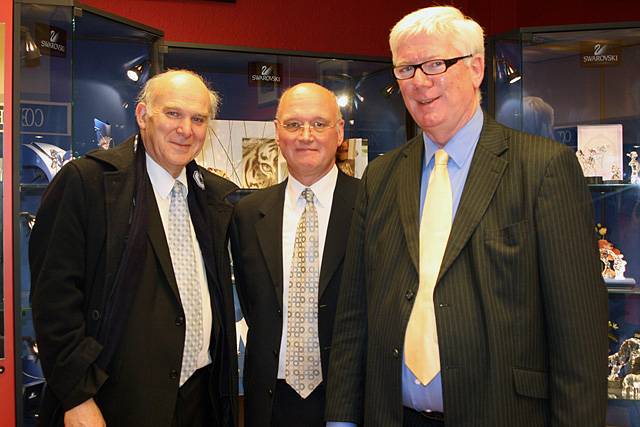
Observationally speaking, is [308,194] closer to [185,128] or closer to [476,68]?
[185,128]

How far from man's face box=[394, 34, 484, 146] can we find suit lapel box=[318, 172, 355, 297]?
0.69 m

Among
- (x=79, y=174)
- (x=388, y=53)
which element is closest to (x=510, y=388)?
(x=79, y=174)

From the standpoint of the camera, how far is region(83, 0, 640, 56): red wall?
438 cm

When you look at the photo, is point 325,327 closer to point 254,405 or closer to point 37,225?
point 254,405

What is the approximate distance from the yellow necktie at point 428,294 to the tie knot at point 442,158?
0.25 ft

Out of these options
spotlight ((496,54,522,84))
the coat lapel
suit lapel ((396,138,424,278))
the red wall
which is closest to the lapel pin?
the coat lapel

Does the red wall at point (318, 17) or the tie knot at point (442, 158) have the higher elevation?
the red wall at point (318, 17)

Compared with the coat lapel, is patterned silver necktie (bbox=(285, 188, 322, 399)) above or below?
below

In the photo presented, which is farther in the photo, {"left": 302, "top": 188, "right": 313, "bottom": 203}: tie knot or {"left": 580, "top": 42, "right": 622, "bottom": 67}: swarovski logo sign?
{"left": 580, "top": 42, "right": 622, "bottom": 67}: swarovski logo sign

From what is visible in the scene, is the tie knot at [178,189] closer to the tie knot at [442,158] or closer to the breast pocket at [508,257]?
the tie knot at [442,158]

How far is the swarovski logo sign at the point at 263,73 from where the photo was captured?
377 cm

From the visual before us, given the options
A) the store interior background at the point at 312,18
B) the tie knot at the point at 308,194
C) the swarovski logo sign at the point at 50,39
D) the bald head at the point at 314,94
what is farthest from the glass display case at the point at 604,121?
the swarovski logo sign at the point at 50,39

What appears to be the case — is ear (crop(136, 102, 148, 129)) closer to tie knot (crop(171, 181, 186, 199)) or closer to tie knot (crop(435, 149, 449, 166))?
tie knot (crop(171, 181, 186, 199))

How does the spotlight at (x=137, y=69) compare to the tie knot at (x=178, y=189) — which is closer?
the tie knot at (x=178, y=189)
